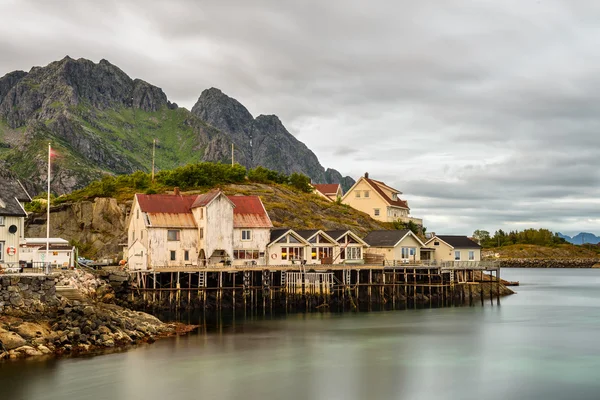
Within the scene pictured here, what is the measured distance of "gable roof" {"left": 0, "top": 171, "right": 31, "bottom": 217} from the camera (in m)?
44.1

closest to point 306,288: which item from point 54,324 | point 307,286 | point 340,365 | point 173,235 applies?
point 307,286

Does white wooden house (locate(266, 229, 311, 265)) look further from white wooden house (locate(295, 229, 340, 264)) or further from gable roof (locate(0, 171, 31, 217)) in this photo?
gable roof (locate(0, 171, 31, 217))

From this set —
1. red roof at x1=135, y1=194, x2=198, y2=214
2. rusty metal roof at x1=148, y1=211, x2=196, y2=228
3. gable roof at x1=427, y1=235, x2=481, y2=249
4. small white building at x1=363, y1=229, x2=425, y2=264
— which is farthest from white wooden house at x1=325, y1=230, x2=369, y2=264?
red roof at x1=135, y1=194, x2=198, y2=214

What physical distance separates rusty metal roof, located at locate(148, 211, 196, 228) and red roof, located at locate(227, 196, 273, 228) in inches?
180

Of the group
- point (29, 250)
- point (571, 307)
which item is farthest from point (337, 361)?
point (571, 307)

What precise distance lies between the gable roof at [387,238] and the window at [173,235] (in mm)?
22392

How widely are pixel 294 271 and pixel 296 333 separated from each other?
17.2 metres

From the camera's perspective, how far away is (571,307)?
70312 mm

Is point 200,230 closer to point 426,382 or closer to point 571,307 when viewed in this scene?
point 426,382

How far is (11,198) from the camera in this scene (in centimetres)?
4553

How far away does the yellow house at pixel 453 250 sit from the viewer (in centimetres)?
7638

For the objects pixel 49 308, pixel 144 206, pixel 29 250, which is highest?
pixel 144 206

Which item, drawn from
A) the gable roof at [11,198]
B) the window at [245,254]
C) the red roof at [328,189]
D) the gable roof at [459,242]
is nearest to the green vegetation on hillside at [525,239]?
the red roof at [328,189]

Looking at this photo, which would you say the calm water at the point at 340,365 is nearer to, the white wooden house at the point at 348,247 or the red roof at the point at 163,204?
the white wooden house at the point at 348,247
